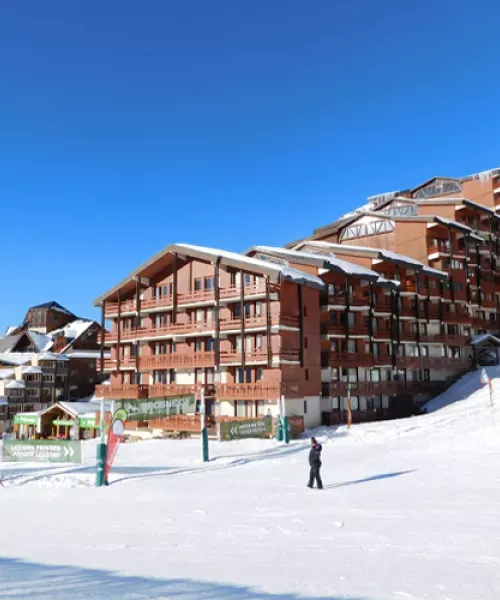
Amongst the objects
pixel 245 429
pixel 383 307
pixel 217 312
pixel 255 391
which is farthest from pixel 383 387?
pixel 245 429

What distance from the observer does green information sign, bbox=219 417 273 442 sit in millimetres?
31922

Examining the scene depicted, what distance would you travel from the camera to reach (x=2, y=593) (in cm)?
743

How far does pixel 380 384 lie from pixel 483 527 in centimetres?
3230

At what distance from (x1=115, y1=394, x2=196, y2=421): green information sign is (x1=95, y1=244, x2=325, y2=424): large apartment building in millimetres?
10097

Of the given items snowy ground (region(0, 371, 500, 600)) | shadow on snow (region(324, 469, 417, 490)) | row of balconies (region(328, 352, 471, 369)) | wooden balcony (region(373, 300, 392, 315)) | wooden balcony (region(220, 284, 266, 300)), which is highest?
wooden balcony (region(220, 284, 266, 300))

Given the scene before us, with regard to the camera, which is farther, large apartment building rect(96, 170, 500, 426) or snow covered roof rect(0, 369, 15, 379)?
snow covered roof rect(0, 369, 15, 379)

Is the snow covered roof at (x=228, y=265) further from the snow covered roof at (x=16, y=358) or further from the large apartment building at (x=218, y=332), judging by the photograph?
the snow covered roof at (x=16, y=358)

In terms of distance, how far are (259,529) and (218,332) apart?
1125 inches

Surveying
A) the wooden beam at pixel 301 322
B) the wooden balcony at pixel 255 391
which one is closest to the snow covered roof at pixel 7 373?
the wooden balcony at pixel 255 391

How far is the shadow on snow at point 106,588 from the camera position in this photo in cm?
731

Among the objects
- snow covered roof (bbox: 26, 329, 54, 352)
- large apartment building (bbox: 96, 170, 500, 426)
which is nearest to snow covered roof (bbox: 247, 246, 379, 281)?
large apartment building (bbox: 96, 170, 500, 426)

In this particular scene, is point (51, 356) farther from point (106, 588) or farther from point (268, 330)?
point (106, 588)

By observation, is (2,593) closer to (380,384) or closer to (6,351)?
(380,384)

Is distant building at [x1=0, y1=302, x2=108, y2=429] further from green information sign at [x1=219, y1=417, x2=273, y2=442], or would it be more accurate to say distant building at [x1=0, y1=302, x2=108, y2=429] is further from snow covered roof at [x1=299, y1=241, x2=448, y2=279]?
green information sign at [x1=219, y1=417, x2=273, y2=442]
